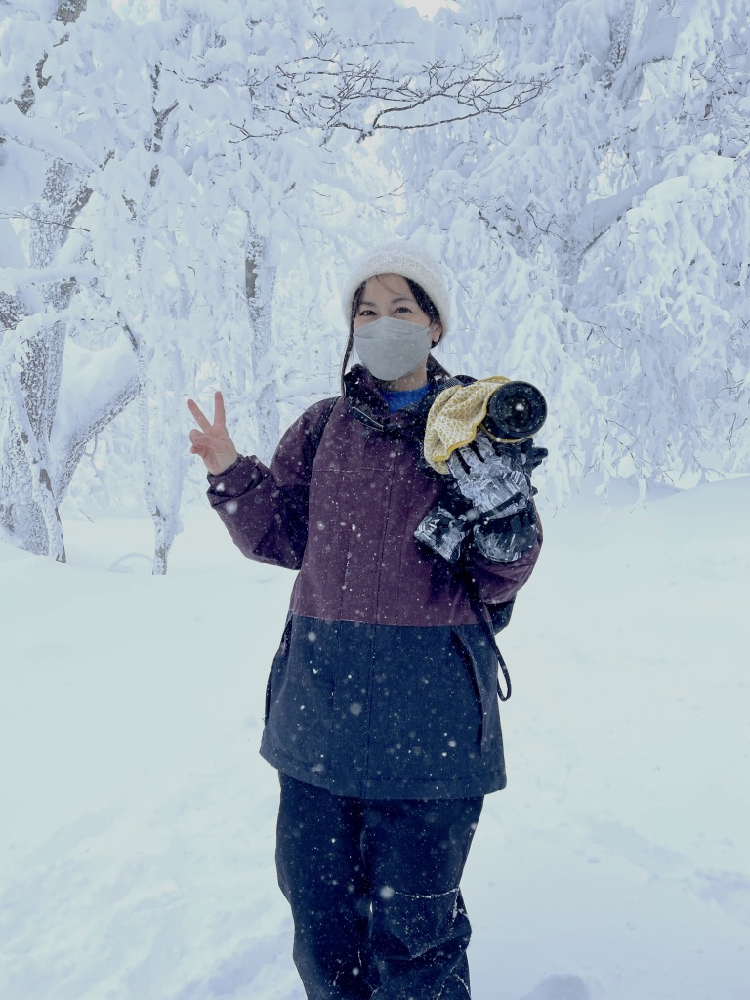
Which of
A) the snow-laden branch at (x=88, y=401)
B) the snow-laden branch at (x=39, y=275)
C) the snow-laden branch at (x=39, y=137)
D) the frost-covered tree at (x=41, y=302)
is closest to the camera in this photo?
the snow-laden branch at (x=39, y=137)

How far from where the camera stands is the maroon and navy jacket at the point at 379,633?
1.55 m

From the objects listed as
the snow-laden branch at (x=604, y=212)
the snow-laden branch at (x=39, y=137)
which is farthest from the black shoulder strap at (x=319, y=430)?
the snow-laden branch at (x=604, y=212)

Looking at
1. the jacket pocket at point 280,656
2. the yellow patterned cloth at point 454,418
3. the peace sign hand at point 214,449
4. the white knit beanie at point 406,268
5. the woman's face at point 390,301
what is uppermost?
the white knit beanie at point 406,268

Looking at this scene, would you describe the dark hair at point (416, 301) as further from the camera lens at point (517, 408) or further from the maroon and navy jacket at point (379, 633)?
the camera lens at point (517, 408)

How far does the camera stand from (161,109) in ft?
19.7

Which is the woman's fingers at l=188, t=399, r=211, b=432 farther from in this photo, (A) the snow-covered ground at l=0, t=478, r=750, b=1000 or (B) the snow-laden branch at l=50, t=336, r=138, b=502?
(B) the snow-laden branch at l=50, t=336, r=138, b=502

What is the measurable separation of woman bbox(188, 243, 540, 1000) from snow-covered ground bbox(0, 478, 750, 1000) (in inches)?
30.1

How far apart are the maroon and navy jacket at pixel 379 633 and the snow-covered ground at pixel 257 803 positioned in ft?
3.48

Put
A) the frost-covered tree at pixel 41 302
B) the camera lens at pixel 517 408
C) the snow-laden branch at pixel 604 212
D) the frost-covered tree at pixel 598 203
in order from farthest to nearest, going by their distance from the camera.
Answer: the snow-laden branch at pixel 604 212, the frost-covered tree at pixel 598 203, the frost-covered tree at pixel 41 302, the camera lens at pixel 517 408

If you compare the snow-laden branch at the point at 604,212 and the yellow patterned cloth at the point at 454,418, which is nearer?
the yellow patterned cloth at the point at 454,418

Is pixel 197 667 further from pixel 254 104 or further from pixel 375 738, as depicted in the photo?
pixel 254 104

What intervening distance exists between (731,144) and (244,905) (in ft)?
27.8

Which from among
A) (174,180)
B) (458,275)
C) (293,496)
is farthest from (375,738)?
(458,275)

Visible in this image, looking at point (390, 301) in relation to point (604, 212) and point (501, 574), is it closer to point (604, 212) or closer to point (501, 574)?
point (501, 574)
